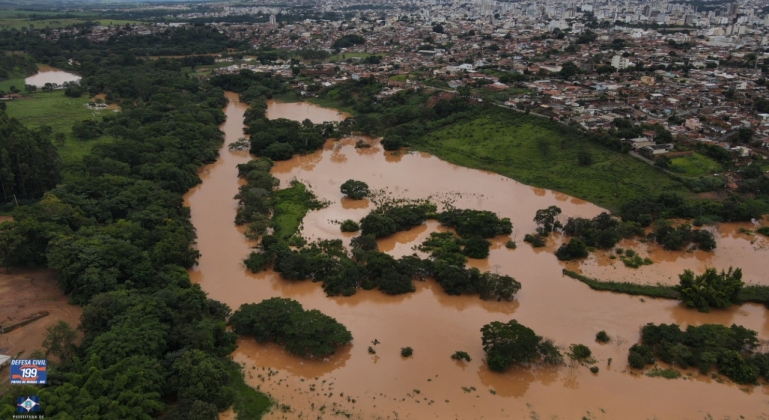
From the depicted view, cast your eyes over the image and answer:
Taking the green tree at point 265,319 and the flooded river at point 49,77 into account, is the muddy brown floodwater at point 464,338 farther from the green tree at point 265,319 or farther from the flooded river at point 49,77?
the flooded river at point 49,77

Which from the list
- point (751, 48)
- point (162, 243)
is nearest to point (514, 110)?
point (162, 243)

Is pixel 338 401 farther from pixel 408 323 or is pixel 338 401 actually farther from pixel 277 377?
pixel 408 323

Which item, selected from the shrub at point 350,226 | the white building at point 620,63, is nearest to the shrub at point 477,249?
the shrub at point 350,226

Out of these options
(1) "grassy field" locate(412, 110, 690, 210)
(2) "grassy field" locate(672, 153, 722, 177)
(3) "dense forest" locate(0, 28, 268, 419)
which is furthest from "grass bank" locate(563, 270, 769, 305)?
(3) "dense forest" locate(0, 28, 268, 419)

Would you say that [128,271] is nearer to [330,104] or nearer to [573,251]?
[573,251]

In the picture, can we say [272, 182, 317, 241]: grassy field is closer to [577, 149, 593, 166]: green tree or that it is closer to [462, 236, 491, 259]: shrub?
[462, 236, 491, 259]: shrub
